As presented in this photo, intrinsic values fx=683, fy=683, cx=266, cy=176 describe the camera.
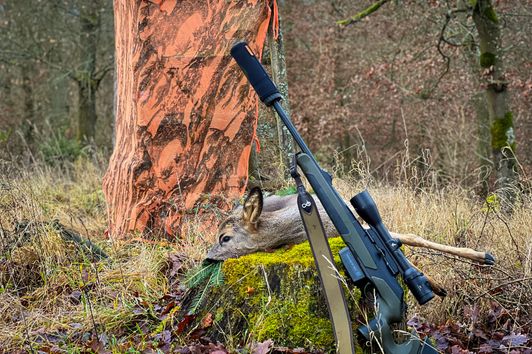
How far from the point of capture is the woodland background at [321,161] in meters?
4.20

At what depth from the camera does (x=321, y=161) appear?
14.7m

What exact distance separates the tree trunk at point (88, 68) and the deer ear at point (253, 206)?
41.8 ft

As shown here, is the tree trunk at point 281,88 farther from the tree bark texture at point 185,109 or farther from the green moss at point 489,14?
the green moss at point 489,14

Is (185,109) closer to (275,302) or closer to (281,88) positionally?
(281,88)

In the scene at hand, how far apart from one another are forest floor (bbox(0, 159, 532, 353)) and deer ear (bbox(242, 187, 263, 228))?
648 millimetres

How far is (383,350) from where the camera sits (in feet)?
10.3

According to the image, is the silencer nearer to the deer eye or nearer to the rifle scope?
the rifle scope

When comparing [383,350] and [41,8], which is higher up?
[41,8]

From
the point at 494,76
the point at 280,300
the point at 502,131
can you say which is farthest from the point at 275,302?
the point at 494,76

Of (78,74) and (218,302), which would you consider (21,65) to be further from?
(218,302)

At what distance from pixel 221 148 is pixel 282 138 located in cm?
111

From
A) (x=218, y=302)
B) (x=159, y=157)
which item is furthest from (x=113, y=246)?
(x=218, y=302)

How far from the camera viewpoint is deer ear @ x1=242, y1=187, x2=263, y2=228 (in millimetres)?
3635

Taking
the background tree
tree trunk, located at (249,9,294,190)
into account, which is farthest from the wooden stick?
the background tree
